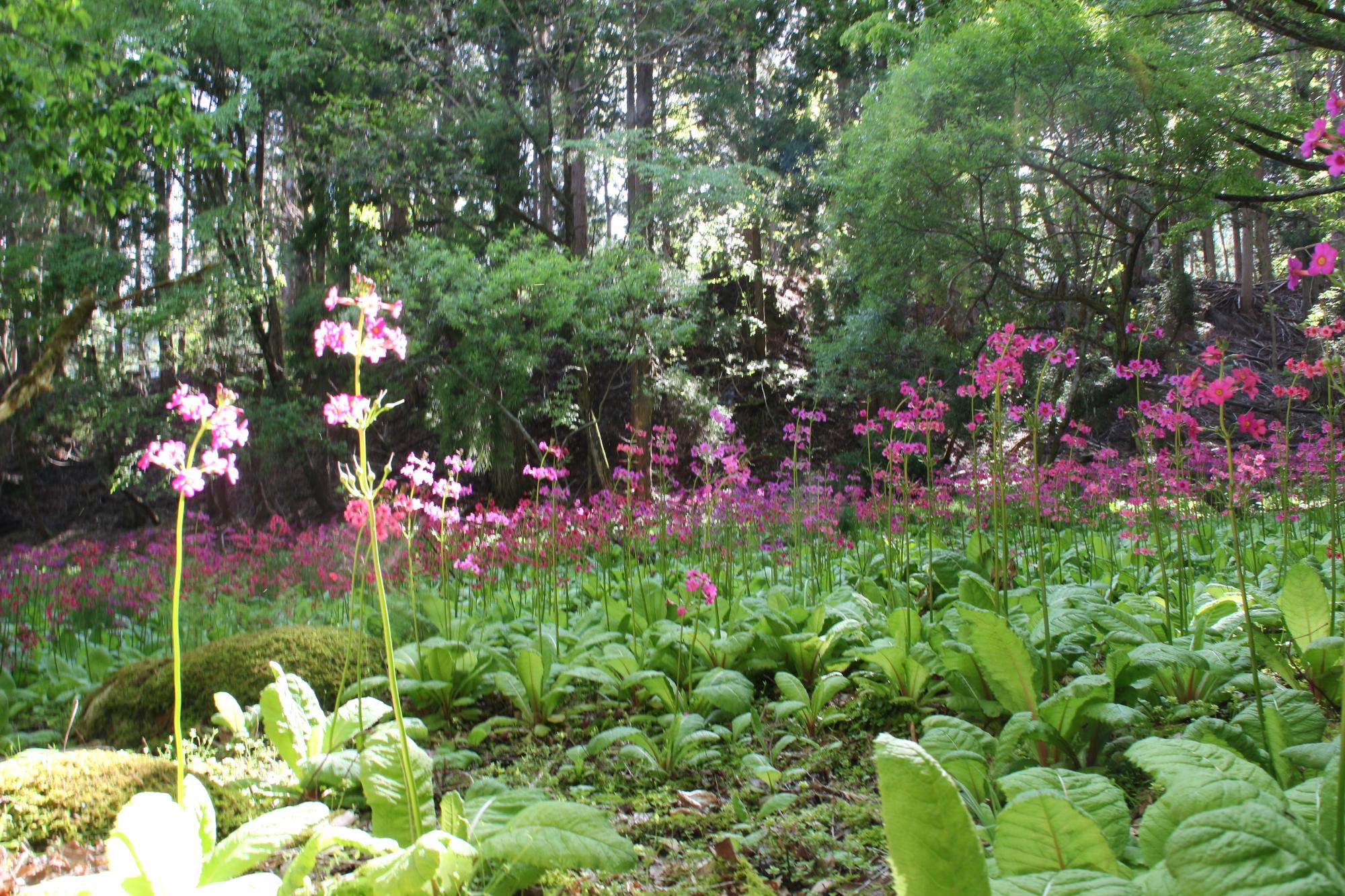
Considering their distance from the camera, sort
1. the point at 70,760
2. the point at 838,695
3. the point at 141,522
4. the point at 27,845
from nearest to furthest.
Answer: the point at 27,845
the point at 70,760
the point at 838,695
the point at 141,522

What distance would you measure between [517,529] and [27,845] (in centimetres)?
306

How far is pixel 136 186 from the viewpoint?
16.5 ft

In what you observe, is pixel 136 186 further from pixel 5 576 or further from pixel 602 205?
pixel 602 205

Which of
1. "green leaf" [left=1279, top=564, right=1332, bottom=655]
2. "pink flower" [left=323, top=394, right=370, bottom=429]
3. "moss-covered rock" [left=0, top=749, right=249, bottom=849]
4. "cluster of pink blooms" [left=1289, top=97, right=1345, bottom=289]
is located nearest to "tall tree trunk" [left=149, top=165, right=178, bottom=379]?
"moss-covered rock" [left=0, top=749, right=249, bottom=849]

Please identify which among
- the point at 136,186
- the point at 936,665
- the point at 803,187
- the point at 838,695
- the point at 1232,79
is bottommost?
the point at 838,695

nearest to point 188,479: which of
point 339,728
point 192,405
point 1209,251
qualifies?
point 192,405

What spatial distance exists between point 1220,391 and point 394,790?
2.03 metres

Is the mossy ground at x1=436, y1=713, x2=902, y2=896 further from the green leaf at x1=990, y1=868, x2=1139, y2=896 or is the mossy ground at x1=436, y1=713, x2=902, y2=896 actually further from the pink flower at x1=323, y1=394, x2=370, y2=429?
the pink flower at x1=323, y1=394, x2=370, y2=429

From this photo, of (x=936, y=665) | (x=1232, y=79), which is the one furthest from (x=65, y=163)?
(x=1232, y=79)

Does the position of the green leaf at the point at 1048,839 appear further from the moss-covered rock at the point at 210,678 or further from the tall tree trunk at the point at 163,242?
the tall tree trunk at the point at 163,242

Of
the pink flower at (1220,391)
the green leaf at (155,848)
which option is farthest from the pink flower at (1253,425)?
the green leaf at (155,848)

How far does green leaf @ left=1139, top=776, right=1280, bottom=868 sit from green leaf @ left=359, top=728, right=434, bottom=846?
1362mm

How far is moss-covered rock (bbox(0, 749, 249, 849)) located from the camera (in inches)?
80.0

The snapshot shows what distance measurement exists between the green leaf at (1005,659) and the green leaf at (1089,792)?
57cm
